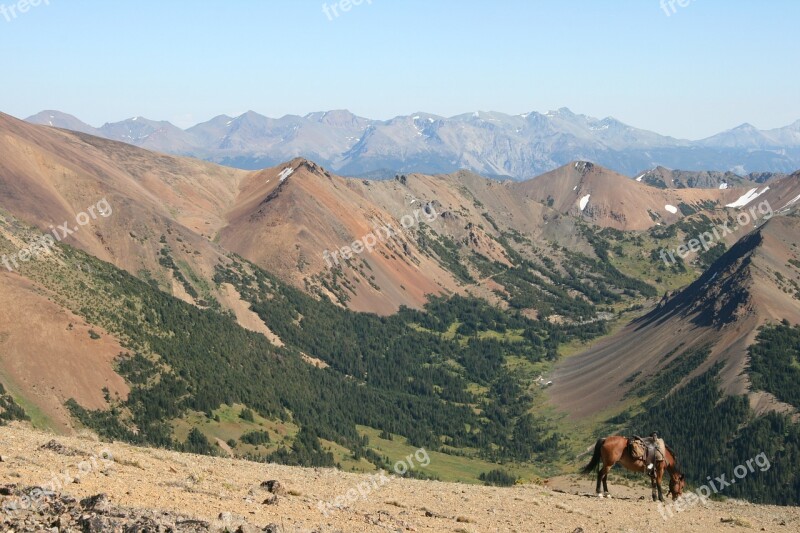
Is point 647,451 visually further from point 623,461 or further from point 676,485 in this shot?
point 676,485

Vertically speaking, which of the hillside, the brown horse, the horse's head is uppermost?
the hillside

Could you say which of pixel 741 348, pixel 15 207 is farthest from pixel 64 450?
pixel 15 207

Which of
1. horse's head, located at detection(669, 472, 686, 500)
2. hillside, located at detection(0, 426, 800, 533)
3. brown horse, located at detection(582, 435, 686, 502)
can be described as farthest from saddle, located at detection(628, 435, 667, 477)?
hillside, located at detection(0, 426, 800, 533)

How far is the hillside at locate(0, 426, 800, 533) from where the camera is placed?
83.8 feet

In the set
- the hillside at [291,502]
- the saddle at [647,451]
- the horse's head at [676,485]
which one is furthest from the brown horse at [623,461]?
the hillside at [291,502]

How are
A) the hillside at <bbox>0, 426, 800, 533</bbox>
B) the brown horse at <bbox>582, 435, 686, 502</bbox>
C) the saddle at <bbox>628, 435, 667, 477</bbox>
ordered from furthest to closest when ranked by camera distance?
the brown horse at <bbox>582, 435, 686, 502</bbox> < the saddle at <bbox>628, 435, 667, 477</bbox> < the hillside at <bbox>0, 426, 800, 533</bbox>

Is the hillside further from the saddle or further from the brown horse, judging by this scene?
the saddle

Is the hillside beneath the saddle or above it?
above

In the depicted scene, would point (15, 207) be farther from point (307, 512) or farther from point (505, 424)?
point (307, 512)

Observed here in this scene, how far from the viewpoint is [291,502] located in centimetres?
3094

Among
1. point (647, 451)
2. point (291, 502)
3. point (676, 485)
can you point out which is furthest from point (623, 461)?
point (291, 502)

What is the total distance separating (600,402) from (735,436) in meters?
46.2

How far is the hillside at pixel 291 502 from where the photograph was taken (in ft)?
83.8

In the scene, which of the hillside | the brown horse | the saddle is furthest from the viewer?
the brown horse
